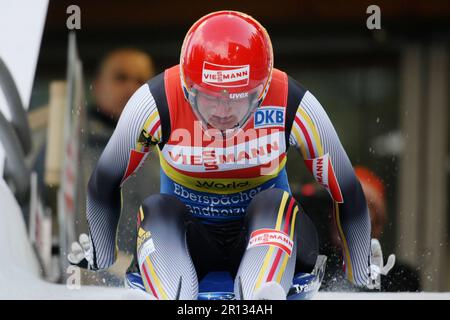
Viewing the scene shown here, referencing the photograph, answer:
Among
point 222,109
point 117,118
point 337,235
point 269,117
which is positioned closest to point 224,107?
point 222,109

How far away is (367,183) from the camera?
17.3 ft

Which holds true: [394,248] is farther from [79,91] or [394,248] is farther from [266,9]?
[79,91]

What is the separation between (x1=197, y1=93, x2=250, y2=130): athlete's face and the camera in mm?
2688

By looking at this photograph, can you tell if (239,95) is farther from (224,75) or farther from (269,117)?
(269,117)

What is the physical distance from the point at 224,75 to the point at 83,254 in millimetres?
961

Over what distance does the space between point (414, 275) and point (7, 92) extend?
2096 mm

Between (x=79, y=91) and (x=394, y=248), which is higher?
(x=79, y=91)

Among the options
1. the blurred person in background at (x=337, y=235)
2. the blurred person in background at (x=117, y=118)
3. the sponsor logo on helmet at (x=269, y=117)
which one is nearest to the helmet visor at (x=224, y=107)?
the sponsor logo on helmet at (x=269, y=117)

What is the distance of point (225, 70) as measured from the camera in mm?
2650

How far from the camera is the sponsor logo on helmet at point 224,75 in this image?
264cm

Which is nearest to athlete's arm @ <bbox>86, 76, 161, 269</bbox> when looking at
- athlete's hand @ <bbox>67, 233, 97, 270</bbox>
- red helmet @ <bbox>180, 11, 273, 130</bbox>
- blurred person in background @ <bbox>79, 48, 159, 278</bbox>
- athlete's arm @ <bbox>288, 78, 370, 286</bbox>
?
athlete's hand @ <bbox>67, 233, 97, 270</bbox>

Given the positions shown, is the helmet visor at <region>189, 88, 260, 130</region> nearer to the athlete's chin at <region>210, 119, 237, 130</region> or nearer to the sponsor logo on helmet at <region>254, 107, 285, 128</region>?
the athlete's chin at <region>210, 119, 237, 130</region>
